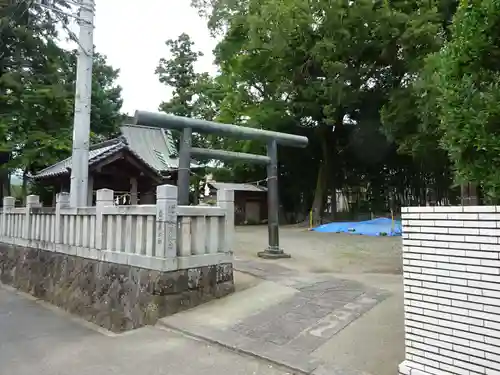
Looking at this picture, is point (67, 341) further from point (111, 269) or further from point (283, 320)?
point (283, 320)

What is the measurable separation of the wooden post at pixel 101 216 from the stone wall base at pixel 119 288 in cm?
40

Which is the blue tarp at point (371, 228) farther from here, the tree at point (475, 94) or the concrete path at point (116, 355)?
the tree at point (475, 94)

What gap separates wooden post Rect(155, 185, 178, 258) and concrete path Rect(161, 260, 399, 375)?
92cm

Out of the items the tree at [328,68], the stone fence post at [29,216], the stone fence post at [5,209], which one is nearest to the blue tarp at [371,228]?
the tree at [328,68]

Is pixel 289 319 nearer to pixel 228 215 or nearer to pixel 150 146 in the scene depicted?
pixel 228 215

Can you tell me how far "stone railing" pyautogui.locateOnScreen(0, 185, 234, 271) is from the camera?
5.65 metres

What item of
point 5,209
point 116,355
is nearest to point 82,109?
point 116,355

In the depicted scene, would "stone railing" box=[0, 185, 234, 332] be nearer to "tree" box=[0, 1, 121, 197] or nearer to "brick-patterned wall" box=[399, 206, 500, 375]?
"brick-patterned wall" box=[399, 206, 500, 375]

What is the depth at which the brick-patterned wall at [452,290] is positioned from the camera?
105 inches

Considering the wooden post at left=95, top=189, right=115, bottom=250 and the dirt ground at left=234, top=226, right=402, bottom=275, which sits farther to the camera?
the dirt ground at left=234, top=226, right=402, bottom=275

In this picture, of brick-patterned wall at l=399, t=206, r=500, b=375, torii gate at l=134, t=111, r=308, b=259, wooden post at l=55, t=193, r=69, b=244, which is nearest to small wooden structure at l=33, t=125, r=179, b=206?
wooden post at l=55, t=193, r=69, b=244

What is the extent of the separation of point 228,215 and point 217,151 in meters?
2.45

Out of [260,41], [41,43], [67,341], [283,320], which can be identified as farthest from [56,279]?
[260,41]

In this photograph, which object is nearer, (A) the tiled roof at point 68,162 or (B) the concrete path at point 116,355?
(B) the concrete path at point 116,355
